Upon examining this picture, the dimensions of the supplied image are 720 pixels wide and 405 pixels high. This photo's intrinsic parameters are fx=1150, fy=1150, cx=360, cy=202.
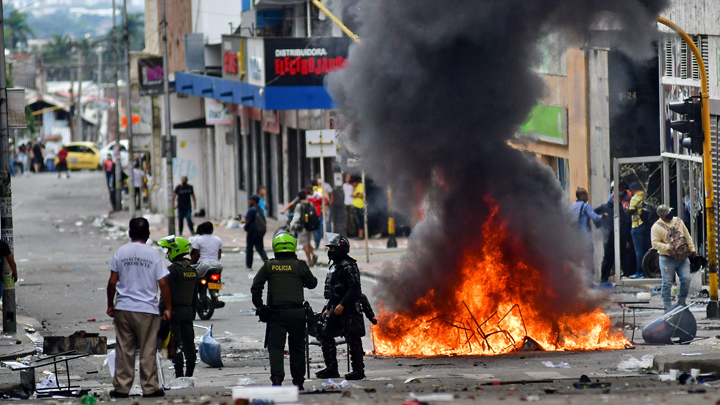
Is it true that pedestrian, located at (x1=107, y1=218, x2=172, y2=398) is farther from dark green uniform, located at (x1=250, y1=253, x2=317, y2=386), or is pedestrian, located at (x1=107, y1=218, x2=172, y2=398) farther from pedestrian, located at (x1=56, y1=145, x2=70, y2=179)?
pedestrian, located at (x1=56, y1=145, x2=70, y2=179)

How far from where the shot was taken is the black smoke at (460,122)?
12.3 meters

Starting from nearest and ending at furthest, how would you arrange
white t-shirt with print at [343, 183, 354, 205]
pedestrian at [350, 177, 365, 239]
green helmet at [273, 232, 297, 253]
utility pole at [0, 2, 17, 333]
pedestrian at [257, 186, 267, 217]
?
green helmet at [273, 232, 297, 253] → utility pole at [0, 2, 17, 333] → pedestrian at [257, 186, 267, 217] → pedestrian at [350, 177, 365, 239] → white t-shirt with print at [343, 183, 354, 205]


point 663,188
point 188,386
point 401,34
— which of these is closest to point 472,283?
point 401,34

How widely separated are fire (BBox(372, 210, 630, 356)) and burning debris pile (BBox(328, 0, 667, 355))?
0.01m

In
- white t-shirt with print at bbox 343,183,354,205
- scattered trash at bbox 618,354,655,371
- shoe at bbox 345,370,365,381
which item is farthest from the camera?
white t-shirt with print at bbox 343,183,354,205

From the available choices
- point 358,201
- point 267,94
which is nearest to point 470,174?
point 358,201

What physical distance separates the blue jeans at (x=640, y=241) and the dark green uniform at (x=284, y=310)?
10288 mm

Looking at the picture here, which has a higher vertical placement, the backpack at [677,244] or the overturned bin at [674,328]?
the backpack at [677,244]

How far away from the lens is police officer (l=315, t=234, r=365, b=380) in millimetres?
10430

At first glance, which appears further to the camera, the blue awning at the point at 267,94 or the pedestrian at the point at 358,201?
the blue awning at the point at 267,94

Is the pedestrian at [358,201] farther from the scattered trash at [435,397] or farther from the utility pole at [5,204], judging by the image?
the scattered trash at [435,397]

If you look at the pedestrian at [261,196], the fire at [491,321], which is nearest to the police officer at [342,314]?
the fire at [491,321]

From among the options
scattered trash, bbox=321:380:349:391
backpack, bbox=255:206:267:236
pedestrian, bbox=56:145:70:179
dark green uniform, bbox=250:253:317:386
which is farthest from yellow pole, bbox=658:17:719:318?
pedestrian, bbox=56:145:70:179

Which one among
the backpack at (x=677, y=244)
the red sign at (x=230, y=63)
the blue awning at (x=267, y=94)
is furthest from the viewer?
the red sign at (x=230, y=63)
